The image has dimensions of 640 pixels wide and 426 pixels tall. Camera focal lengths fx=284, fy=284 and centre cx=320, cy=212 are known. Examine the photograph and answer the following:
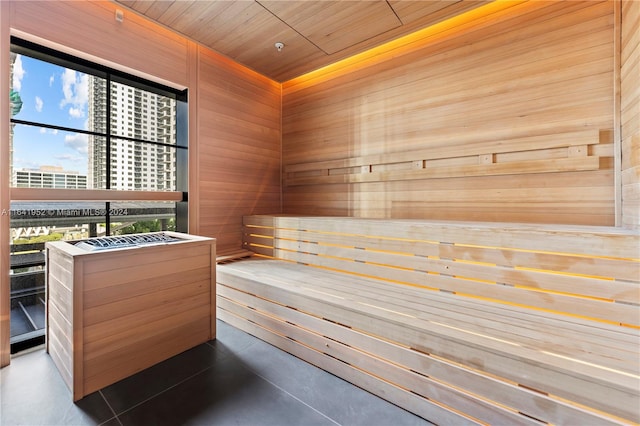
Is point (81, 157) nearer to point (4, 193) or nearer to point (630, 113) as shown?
point (4, 193)

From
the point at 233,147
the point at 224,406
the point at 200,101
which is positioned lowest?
the point at 224,406

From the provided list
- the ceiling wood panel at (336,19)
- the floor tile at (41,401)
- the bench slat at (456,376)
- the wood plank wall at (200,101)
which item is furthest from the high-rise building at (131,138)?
the bench slat at (456,376)

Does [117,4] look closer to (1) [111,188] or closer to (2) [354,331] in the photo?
(1) [111,188]

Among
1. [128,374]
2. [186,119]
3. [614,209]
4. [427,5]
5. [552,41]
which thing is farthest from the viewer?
[186,119]

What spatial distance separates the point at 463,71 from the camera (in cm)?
246

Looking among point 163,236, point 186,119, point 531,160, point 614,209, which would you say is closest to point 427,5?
point 531,160

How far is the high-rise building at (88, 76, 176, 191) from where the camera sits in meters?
2.37

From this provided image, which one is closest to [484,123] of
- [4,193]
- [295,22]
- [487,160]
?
[487,160]

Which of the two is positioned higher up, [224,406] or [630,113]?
[630,113]

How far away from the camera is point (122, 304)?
1.71 meters

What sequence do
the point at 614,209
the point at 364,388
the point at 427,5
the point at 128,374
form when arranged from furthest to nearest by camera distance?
the point at 427,5, the point at 614,209, the point at 128,374, the point at 364,388

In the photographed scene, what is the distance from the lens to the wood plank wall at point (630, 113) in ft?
5.14

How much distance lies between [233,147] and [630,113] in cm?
320

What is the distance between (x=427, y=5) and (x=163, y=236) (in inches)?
108
